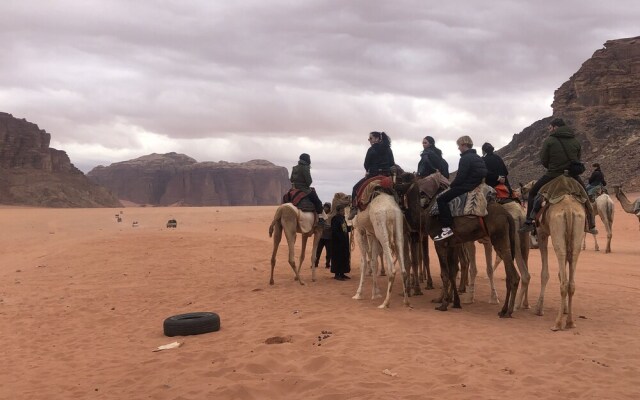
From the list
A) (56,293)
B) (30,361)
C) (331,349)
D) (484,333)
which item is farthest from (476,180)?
(56,293)

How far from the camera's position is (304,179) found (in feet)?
45.3

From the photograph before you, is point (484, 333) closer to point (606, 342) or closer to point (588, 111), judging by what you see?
point (606, 342)

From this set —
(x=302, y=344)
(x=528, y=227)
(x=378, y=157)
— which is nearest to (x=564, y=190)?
(x=528, y=227)

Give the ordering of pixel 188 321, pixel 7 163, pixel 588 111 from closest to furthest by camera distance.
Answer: pixel 188 321
pixel 588 111
pixel 7 163

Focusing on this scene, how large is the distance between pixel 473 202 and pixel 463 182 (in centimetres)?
47

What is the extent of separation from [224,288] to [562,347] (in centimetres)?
878

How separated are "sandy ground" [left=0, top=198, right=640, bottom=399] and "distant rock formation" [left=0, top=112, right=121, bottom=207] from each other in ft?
301

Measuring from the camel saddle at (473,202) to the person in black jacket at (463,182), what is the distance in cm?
8

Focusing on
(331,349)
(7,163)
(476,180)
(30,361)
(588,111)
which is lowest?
(30,361)

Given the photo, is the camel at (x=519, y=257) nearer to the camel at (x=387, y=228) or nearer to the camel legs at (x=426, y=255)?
the camel legs at (x=426, y=255)

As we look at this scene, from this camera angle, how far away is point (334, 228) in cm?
1480

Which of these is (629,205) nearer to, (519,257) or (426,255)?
(426,255)

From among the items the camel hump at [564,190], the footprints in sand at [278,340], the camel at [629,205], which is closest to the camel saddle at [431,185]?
the camel hump at [564,190]

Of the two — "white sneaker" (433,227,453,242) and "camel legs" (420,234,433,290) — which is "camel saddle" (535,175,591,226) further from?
"camel legs" (420,234,433,290)
